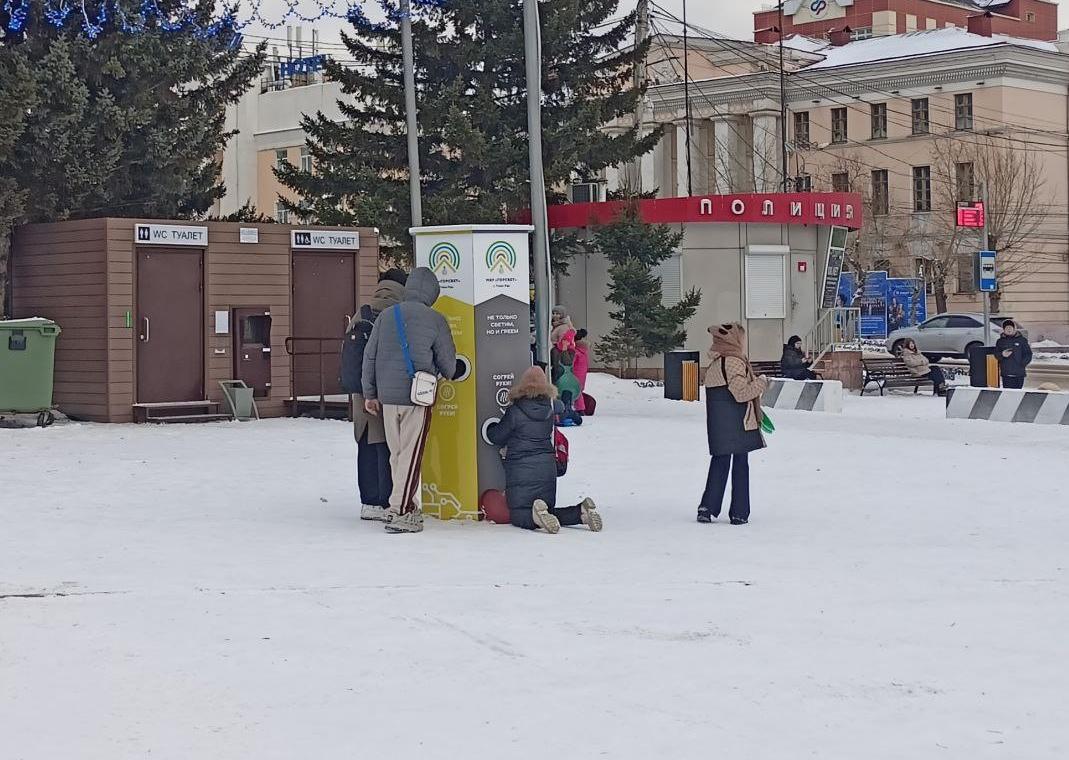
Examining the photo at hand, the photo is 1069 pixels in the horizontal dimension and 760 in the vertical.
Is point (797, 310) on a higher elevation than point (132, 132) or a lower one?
lower

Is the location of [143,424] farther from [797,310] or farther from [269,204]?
[269,204]

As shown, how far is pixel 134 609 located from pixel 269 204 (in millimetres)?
61483

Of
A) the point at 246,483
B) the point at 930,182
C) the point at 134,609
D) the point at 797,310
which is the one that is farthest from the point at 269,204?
the point at 134,609

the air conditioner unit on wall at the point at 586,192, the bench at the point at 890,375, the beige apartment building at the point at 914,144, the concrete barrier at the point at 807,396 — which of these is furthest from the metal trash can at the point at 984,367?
the beige apartment building at the point at 914,144

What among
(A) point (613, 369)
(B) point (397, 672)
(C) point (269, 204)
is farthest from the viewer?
(C) point (269, 204)

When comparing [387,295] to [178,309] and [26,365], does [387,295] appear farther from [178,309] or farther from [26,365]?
[178,309]

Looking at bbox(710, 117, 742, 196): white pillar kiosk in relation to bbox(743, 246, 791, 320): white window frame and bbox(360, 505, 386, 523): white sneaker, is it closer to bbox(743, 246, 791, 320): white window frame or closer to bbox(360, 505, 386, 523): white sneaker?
bbox(743, 246, 791, 320): white window frame

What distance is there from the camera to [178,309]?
71.3 feet

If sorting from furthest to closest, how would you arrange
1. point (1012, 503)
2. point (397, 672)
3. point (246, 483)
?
point (246, 483), point (1012, 503), point (397, 672)

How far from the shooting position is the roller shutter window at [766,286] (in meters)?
34.3

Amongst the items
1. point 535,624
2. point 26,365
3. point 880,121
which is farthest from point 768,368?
point 880,121

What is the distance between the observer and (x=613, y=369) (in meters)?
34.7

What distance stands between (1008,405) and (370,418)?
41.2 ft

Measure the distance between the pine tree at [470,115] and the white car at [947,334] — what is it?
41.9 ft
